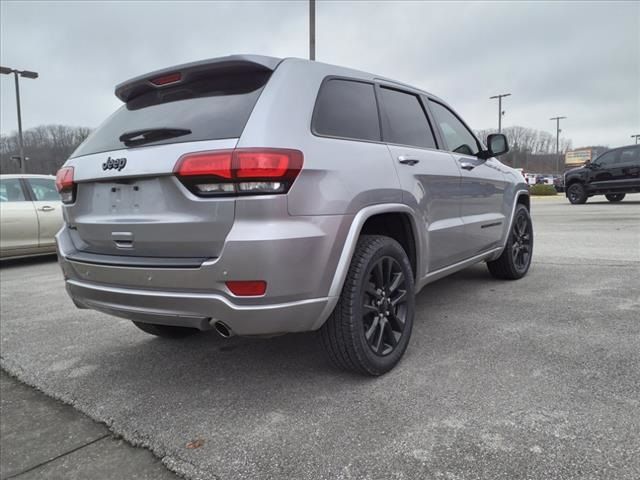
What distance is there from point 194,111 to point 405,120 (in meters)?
1.49

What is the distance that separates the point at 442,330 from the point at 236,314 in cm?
181

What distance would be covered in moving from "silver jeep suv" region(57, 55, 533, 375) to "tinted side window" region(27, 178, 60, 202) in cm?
580

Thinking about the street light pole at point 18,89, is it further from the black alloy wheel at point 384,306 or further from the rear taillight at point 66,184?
the black alloy wheel at point 384,306

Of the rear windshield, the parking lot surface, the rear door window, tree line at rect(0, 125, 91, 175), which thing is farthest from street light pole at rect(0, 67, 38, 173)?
the rear door window

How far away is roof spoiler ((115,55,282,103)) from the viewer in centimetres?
233

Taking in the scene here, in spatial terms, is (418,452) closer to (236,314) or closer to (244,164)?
(236,314)

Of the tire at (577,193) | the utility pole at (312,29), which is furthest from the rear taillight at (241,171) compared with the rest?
the tire at (577,193)

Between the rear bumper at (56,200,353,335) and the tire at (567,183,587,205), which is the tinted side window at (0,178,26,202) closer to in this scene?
the rear bumper at (56,200,353,335)

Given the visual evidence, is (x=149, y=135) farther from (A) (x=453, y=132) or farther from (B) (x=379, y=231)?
(A) (x=453, y=132)

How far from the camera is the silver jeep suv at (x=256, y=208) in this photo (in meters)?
2.08

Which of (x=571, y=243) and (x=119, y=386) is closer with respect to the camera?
(x=119, y=386)

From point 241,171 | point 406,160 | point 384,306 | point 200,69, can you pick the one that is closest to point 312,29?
point 406,160

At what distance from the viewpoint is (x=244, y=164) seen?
2037 millimetres

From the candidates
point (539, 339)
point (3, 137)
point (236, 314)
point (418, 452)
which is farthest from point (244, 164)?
point (3, 137)
